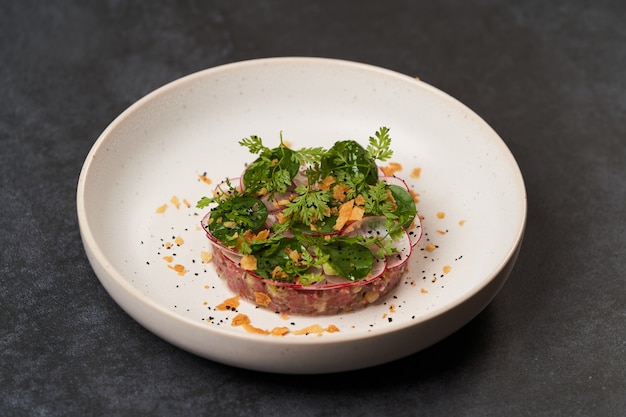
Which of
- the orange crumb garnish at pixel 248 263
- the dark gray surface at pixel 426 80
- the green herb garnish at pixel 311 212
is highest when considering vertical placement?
the green herb garnish at pixel 311 212

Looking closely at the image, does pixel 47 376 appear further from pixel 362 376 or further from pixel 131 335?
pixel 362 376

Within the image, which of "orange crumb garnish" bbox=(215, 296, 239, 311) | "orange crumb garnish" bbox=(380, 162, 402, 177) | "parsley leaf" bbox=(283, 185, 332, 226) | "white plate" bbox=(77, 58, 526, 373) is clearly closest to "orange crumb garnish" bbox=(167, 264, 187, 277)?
"white plate" bbox=(77, 58, 526, 373)

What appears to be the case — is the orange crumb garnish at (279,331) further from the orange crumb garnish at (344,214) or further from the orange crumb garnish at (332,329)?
the orange crumb garnish at (344,214)

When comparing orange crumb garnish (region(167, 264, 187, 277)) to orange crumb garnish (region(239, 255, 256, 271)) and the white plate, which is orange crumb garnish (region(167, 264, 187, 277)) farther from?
orange crumb garnish (region(239, 255, 256, 271))

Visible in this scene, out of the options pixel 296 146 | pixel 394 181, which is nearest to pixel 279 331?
pixel 394 181

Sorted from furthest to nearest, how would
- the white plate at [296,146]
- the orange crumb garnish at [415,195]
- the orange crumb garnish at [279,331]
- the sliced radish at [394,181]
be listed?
the orange crumb garnish at [415,195] < the sliced radish at [394,181] < the orange crumb garnish at [279,331] < the white plate at [296,146]

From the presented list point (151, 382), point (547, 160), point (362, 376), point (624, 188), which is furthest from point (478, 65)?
point (151, 382)

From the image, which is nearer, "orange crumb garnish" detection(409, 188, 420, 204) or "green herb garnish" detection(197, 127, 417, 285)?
"green herb garnish" detection(197, 127, 417, 285)

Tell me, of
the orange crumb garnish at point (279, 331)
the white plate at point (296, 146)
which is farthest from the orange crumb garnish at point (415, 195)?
the orange crumb garnish at point (279, 331)
